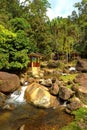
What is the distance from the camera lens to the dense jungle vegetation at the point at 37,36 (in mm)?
34031

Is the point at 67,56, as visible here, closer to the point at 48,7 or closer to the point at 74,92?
the point at 48,7

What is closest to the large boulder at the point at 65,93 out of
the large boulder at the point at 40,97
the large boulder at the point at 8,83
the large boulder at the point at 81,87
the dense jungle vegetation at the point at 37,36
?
the large boulder at the point at 81,87

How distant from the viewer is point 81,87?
26547 millimetres

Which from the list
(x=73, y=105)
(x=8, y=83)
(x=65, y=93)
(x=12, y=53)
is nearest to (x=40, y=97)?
(x=65, y=93)

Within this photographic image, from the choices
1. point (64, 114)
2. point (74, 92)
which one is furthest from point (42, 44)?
point (64, 114)

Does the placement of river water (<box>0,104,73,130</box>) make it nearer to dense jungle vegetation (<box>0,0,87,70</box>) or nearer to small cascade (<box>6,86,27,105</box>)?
small cascade (<box>6,86,27,105</box>)

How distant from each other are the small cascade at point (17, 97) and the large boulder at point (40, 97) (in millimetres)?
707

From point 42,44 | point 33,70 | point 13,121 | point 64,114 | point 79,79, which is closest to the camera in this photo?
point 13,121

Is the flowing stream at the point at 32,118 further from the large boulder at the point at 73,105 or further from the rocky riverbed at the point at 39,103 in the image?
the large boulder at the point at 73,105

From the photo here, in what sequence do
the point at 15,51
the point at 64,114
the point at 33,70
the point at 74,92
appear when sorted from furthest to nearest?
1. the point at 33,70
2. the point at 15,51
3. the point at 74,92
4. the point at 64,114

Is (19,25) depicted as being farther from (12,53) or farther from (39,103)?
(39,103)

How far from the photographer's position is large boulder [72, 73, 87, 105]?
2512cm

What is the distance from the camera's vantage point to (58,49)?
57.0 meters

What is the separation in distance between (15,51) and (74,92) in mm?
12239
